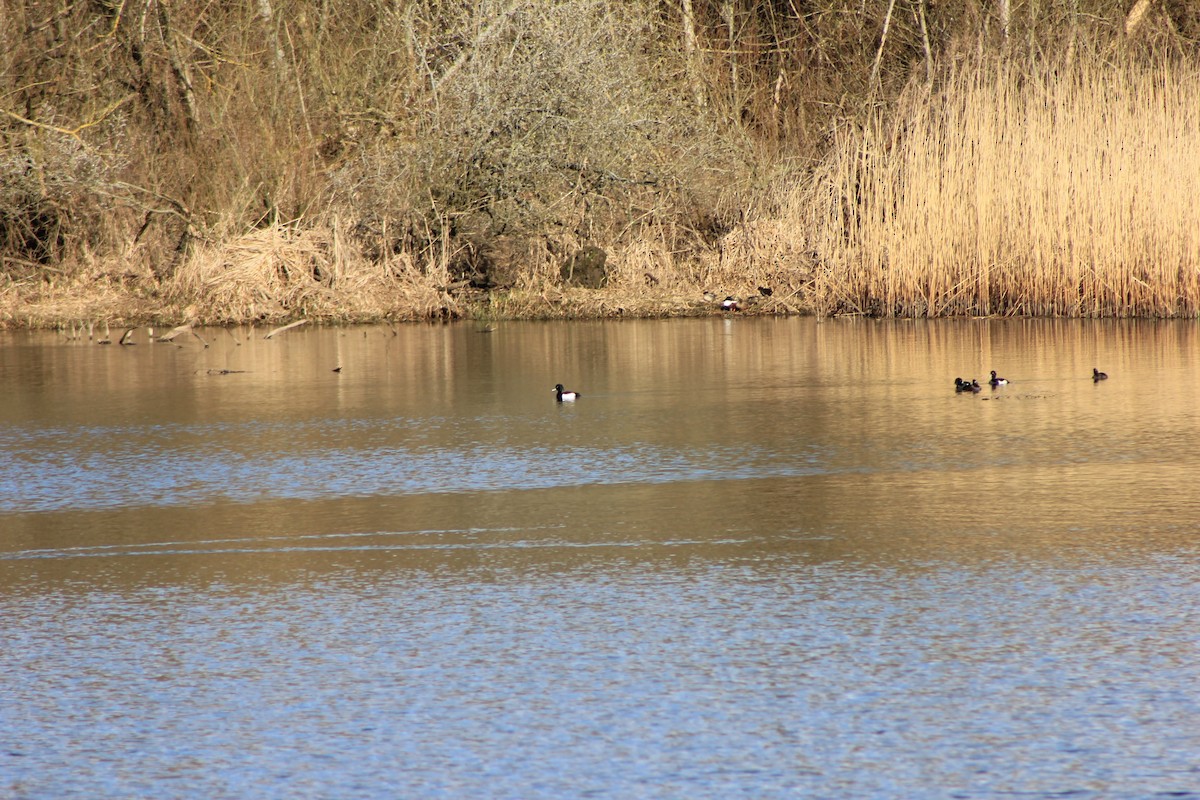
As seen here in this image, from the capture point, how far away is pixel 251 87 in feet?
62.8

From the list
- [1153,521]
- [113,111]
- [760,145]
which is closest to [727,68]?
[760,145]

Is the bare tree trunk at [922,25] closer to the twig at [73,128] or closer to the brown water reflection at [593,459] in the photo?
the brown water reflection at [593,459]

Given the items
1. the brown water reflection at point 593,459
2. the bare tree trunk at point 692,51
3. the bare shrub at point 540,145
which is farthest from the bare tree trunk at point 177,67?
the brown water reflection at point 593,459

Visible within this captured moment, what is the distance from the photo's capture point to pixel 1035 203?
14.3 metres

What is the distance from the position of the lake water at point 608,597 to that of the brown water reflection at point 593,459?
31 mm

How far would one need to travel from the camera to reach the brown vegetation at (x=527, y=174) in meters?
14.4

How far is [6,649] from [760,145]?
58.2 feet

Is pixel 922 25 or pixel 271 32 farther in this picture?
pixel 922 25

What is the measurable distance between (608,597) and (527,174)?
13279 millimetres

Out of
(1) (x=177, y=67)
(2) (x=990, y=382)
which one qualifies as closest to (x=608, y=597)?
(2) (x=990, y=382)

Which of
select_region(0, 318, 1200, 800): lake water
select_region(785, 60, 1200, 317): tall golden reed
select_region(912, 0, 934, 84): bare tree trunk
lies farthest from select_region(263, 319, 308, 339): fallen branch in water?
select_region(912, 0, 934, 84): bare tree trunk

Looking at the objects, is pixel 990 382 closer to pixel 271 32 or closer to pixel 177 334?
pixel 177 334

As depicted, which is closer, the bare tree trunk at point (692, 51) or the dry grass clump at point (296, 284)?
the dry grass clump at point (296, 284)

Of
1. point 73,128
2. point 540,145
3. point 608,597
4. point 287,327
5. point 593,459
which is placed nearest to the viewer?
point 608,597
